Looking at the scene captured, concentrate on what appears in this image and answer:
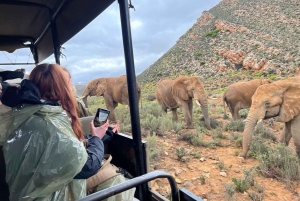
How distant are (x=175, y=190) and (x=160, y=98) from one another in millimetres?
11413

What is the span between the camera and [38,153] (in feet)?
4.83

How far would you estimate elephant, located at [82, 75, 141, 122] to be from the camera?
11992 millimetres

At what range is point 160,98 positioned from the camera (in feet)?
42.8

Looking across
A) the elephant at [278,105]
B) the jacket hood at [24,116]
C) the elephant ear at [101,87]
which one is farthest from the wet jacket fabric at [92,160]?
the elephant ear at [101,87]

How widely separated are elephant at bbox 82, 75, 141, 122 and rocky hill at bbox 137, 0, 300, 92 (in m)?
20.9

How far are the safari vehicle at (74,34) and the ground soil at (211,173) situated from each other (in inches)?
86.3

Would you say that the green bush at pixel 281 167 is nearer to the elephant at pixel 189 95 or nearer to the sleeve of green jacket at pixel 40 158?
the elephant at pixel 189 95

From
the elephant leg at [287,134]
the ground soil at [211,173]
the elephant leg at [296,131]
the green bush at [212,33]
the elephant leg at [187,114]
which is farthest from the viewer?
the green bush at [212,33]

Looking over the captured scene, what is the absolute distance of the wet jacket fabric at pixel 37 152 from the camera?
1465 millimetres

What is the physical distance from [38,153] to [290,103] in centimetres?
570

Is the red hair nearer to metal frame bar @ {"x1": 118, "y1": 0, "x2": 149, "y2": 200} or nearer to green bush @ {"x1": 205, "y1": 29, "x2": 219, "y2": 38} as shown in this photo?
metal frame bar @ {"x1": 118, "y1": 0, "x2": 149, "y2": 200}

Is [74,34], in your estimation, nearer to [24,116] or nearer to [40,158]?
[24,116]

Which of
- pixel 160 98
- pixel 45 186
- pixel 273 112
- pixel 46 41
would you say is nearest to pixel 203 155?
pixel 273 112

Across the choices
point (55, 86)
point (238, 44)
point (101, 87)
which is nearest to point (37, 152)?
point (55, 86)
